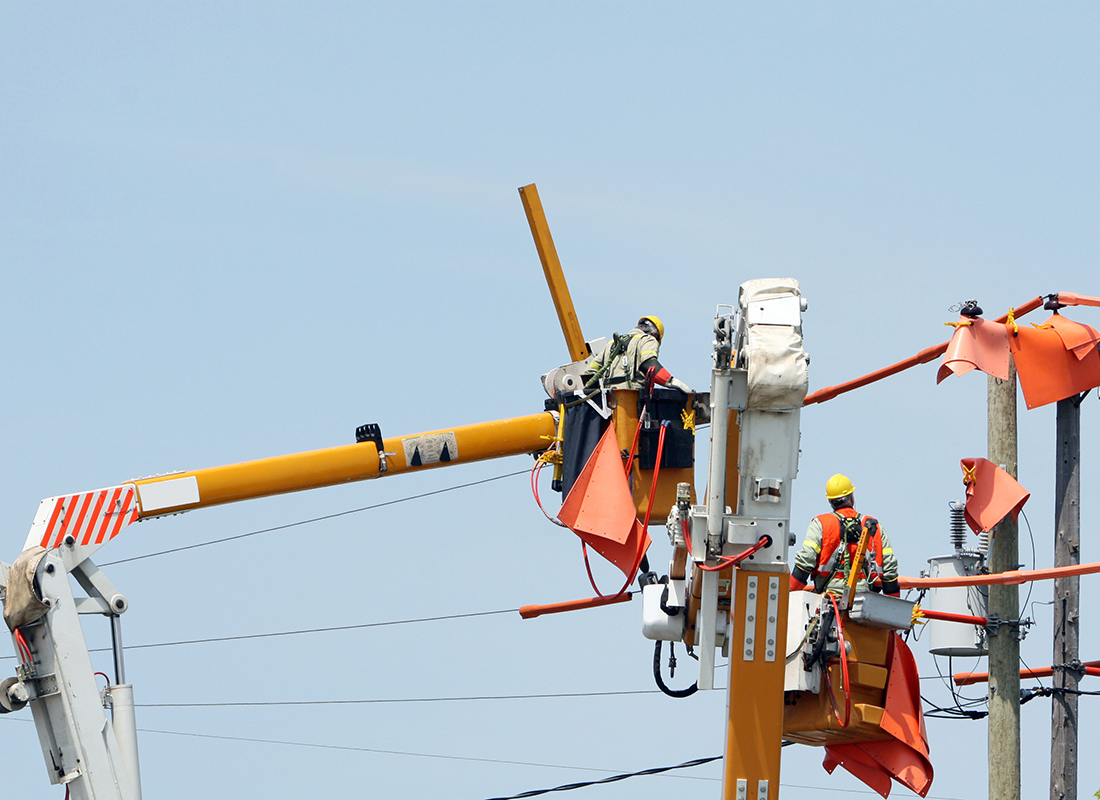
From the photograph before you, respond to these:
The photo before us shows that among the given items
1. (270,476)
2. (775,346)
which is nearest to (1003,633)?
(775,346)

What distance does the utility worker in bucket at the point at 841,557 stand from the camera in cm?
1099

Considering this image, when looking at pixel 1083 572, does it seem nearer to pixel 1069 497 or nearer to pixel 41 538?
pixel 1069 497

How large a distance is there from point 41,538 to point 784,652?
5381 mm

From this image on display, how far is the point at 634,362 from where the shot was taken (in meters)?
12.6

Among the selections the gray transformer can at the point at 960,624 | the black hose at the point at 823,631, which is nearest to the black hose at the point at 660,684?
the black hose at the point at 823,631

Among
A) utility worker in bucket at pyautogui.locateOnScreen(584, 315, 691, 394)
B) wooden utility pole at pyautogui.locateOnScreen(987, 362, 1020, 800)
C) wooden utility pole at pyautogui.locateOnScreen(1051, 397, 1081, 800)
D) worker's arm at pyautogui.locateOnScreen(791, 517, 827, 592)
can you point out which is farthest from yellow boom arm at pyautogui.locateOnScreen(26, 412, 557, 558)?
wooden utility pole at pyautogui.locateOnScreen(1051, 397, 1081, 800)

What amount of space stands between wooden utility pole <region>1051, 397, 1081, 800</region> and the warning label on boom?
4.76 m

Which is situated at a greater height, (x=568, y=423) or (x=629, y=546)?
(x=568, y=423)

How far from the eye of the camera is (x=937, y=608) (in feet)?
44.5

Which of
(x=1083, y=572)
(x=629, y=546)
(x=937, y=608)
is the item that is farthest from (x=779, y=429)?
(x=937, y=608)

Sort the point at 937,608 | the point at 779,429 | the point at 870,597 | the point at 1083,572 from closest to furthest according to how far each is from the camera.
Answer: the point at 779,429, the point at 870,597, the point at 1083,572, the point at 937,608

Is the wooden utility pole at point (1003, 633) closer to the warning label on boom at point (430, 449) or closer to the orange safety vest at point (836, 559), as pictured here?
the orange safety vest at point (836, 559)

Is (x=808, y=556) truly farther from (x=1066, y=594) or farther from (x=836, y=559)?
(x=1066, y=594)

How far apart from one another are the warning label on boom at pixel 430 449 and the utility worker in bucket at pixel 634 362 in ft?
3.81
